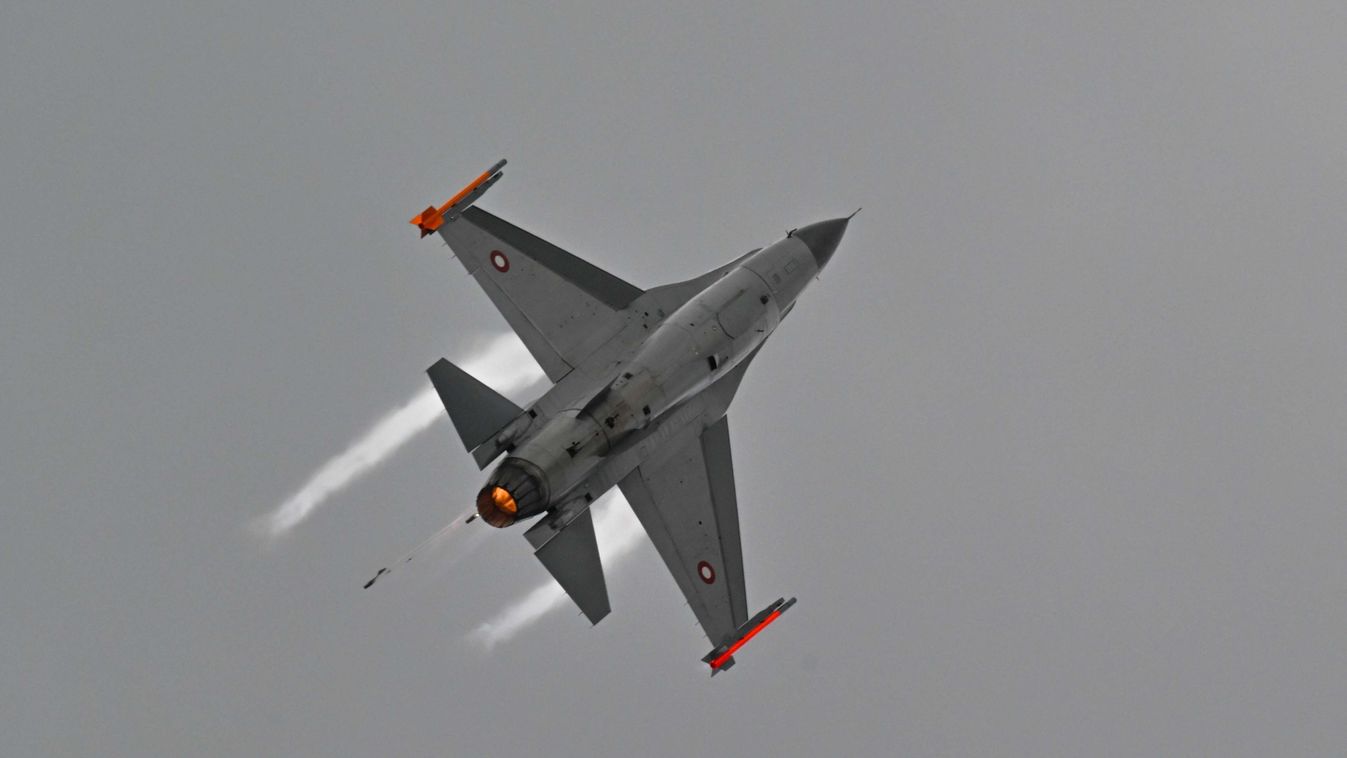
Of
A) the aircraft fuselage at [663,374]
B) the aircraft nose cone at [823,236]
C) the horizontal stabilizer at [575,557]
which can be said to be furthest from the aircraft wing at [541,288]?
the aircraft nose cone at [823,236]

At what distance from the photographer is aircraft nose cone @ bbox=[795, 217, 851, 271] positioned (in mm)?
51750

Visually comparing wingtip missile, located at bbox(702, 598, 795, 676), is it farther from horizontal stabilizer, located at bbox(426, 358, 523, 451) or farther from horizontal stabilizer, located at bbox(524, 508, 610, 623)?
horizontal stabilizer, located at bbox(426, 358, 523, 451)

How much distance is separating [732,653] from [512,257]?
1897cm

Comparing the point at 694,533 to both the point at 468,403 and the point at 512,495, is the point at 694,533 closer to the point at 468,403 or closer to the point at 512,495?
the point at 512,495

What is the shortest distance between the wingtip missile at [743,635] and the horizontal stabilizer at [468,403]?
1247 cm

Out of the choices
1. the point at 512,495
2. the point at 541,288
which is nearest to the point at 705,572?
the point at 512,495

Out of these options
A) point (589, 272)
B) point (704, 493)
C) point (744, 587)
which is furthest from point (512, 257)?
point (744, 587)

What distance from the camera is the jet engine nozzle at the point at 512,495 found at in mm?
43312

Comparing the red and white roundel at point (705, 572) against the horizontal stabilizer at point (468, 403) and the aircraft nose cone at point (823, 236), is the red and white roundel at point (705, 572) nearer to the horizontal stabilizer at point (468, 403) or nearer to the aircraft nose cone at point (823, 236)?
the horizontal stabilizer at point (468, 403)

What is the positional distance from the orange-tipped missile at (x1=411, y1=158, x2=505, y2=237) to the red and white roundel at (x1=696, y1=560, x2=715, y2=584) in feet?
59.7

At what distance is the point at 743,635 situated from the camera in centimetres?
4747

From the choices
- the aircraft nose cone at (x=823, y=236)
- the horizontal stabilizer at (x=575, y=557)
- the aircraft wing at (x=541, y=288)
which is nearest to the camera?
the horizontal stabilizer at (x=575, y=557)

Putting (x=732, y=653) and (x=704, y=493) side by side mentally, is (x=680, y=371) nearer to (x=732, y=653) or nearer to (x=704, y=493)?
(x=704, y=493)

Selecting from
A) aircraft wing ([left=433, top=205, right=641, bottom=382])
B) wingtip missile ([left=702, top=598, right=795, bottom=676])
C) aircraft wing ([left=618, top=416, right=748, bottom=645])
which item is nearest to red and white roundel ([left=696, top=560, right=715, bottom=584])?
aircraft wing ([left=618, top=416, right=748, bottom=645])
